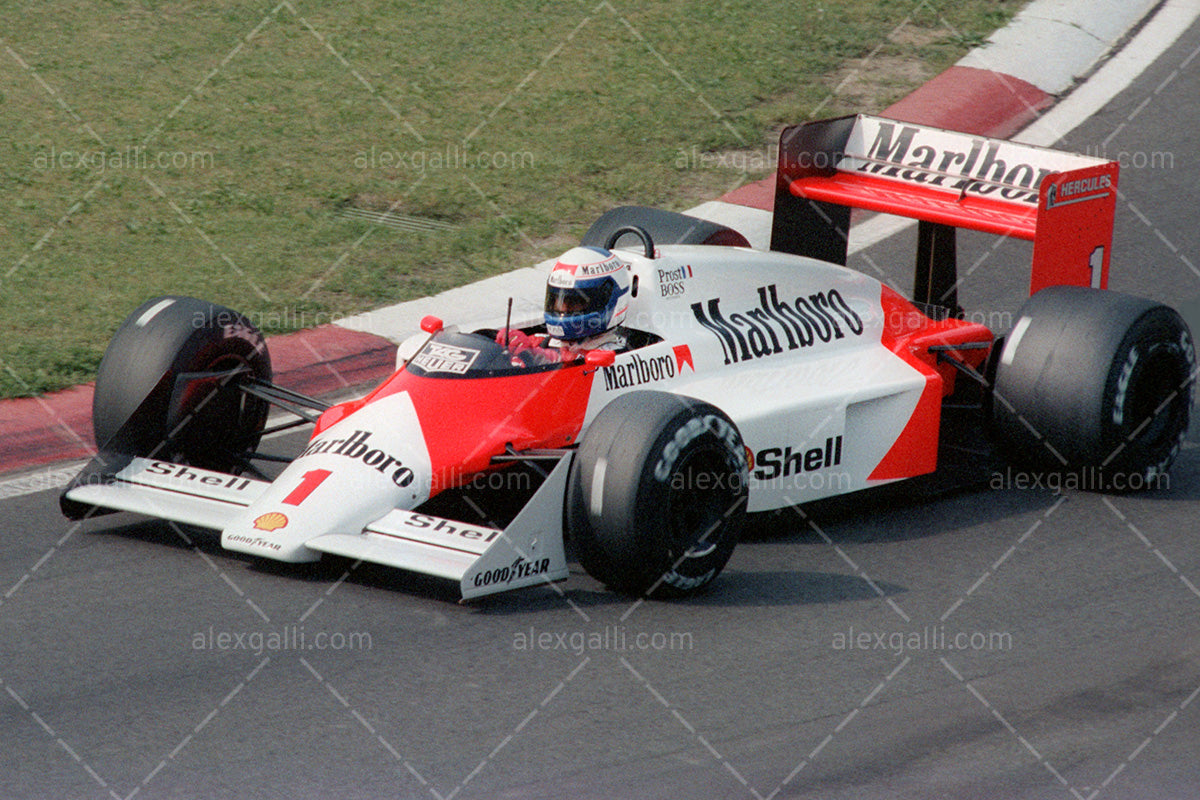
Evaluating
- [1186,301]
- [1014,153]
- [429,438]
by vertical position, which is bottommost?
[1186,301]

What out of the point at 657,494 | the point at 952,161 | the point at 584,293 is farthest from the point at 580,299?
the point at 952,161

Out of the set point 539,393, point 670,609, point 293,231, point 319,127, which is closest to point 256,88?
point 319,127

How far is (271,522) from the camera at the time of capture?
6492 mm

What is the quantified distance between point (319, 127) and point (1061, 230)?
6846 mm

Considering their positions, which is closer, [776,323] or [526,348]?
[526,348]

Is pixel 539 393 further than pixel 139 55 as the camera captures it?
No

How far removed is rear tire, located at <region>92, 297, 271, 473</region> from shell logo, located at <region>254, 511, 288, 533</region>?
1034 millimetres

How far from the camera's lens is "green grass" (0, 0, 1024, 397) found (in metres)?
10.9

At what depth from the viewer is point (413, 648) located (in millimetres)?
6117

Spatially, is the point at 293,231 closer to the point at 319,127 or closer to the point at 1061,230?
the point at 319,127

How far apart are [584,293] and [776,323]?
106cm

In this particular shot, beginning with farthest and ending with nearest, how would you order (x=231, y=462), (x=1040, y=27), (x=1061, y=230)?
(x=1040, y=27) → (x=1061, y=230) → (x=231, y=462)

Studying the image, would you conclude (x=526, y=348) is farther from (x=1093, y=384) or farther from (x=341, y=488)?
(x=1093, y=384)

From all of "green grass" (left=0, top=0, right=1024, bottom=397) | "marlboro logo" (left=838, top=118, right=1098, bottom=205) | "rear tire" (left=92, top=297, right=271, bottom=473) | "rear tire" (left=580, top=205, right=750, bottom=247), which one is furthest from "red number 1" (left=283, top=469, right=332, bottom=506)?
"marlboro logo" (left=838, top=118, right=1098, bottom=205)
